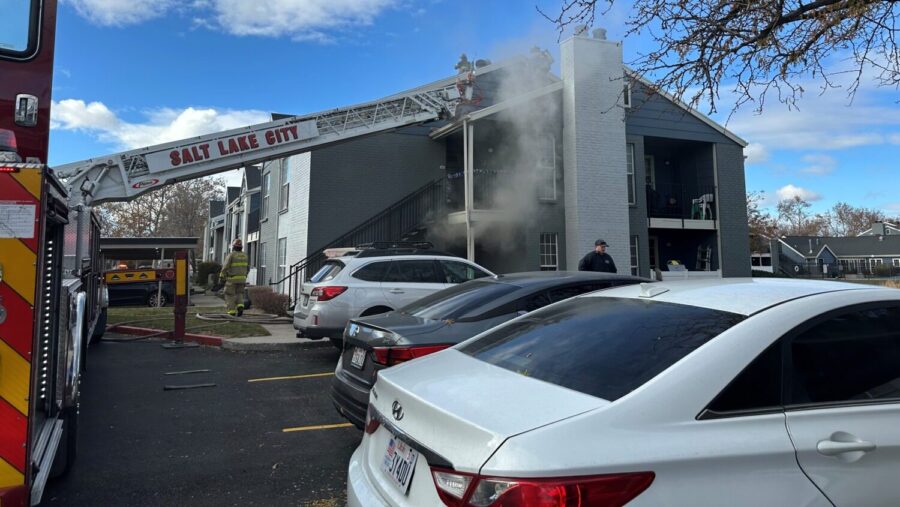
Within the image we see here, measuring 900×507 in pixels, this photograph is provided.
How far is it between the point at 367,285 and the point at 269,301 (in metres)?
6.95

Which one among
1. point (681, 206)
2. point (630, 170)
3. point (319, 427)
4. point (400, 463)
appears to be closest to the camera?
point (400, 463)

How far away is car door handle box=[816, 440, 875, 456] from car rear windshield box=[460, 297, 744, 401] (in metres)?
0.46

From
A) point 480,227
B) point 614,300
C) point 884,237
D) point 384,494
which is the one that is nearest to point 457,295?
point 614,300

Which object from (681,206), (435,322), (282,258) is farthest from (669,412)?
(681,206)

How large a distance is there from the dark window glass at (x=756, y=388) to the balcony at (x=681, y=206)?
49.6 ft

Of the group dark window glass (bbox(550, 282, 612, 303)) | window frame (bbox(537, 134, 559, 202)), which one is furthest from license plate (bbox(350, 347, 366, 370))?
window frame (bbox(537, 134, 559, 202))

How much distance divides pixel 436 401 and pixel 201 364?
272 inches

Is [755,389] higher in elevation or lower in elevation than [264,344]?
higher

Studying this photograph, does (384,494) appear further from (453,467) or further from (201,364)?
(201,364)

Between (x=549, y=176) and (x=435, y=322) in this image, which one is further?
(x=549, y=176)

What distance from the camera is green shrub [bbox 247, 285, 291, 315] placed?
13.3 m

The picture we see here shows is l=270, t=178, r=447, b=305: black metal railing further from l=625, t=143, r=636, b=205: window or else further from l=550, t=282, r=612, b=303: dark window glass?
l=550, t=282, r=612, b=303: dark window glass

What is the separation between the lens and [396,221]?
1462cm

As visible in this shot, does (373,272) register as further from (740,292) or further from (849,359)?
(849,359)
